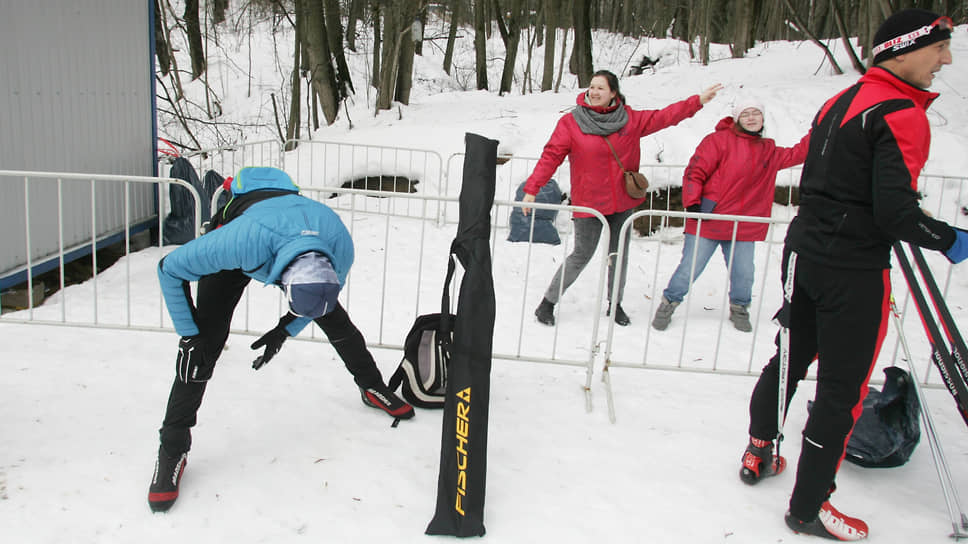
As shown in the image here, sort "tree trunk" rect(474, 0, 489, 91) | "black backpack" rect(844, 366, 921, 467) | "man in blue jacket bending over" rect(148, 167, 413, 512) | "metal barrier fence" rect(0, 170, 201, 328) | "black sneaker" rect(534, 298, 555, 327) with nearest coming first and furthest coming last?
"man in blue jacket bending over" rect(148, 167, 413, 512)
"black backpack" rect(844, 366, 921, 467)
"metal barrier fence" rect(0, 170, 201, 328)
"black sneaker" rect(534, 298, 555, 327)
"tree trunk" rect(474, 0, 489, 91)

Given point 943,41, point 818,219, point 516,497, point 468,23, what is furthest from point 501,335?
point 468,23

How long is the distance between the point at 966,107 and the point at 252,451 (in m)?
10.5

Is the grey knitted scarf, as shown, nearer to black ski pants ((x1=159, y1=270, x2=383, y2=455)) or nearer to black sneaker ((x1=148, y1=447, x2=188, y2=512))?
black ski pants ((x1=159, y1=270, x2=383, y2=455))

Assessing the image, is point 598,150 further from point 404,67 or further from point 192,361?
point 404,67

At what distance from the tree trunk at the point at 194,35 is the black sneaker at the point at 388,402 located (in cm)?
1430

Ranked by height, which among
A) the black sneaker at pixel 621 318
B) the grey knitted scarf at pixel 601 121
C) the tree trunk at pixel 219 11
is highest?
the tree trunk at pixel 219 11

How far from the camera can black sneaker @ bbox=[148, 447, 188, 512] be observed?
9.84ft

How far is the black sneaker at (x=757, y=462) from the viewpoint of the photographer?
11.1 ft

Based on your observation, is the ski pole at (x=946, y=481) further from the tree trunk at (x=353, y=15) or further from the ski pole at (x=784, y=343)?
the tree trunk at (x=353, y=15)

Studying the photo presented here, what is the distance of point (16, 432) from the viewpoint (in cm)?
352

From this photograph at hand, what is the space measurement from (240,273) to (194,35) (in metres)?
16.6

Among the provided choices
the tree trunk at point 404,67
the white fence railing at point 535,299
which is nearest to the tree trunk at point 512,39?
the tree trunk at point 404,67

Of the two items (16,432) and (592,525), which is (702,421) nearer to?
(592,525)

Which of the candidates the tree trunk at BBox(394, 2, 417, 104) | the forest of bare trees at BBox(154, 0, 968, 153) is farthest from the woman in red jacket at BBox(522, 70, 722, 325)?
the tree trunk at BBox(394, 2, 417, 104)
